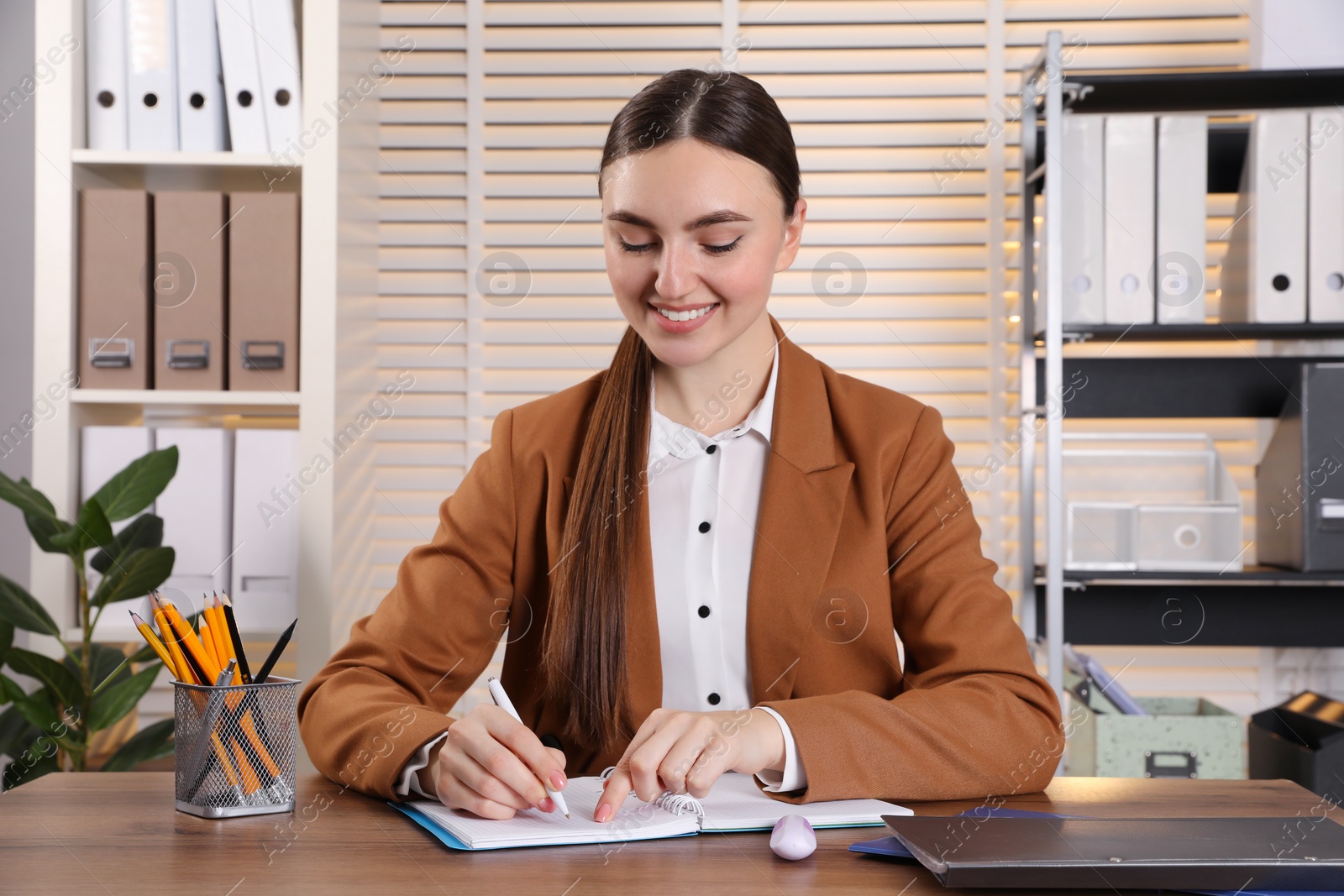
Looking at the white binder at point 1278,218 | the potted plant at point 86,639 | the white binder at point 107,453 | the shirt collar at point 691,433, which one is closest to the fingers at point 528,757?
the shirt collar at point 691,433

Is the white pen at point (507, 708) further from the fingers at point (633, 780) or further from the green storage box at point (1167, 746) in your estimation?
the green storage box at point (1167, 746)

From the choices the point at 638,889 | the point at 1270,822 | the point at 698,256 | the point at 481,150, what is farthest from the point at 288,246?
the point at 1270,822

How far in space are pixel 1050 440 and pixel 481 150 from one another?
4.72 ft

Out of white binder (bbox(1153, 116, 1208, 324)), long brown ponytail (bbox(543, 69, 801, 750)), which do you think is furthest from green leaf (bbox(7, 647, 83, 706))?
white binder (bbox(1153, 116, 1208, 324))

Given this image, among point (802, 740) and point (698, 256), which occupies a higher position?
point (698, 256)

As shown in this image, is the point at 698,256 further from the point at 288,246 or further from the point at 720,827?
the point at 288,246

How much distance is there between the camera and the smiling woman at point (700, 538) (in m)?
A: 1.16

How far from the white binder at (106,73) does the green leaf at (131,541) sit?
2.41ft

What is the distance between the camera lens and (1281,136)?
7.47 feet

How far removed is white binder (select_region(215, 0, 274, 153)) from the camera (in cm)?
212

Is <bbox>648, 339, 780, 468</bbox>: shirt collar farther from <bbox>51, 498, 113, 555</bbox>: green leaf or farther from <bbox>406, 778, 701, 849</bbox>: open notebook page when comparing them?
<bbox>51, 498, 113, 555</bbox>: green leaf

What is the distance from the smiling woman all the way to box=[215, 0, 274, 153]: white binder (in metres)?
1.10

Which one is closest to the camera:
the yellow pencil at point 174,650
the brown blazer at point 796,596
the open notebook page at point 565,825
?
the open notebook page at point 565,825

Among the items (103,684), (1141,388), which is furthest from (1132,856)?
(1141,388)
